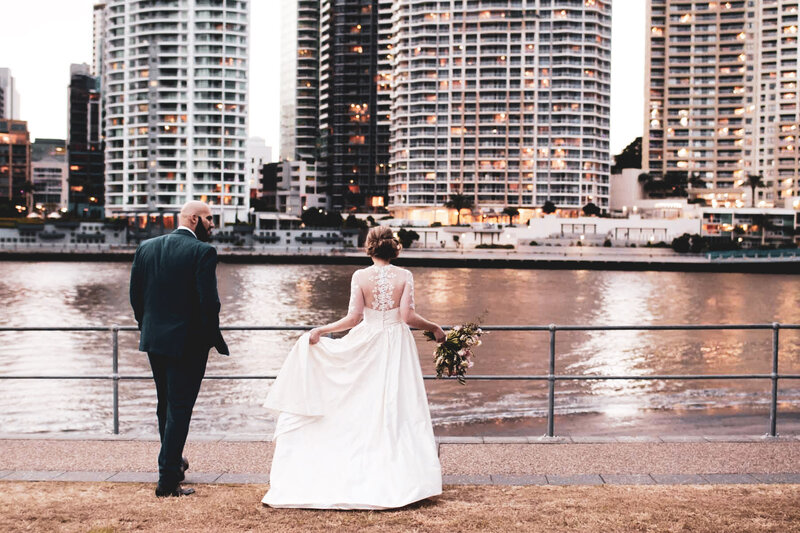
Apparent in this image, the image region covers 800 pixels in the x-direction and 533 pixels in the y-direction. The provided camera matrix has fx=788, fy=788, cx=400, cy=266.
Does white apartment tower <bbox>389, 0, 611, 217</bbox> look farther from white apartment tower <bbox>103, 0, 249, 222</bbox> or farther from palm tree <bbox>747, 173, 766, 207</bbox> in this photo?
palm tree <bbox>747, 173, 766, 207</bbox>

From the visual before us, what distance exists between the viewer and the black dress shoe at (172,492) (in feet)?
19.0

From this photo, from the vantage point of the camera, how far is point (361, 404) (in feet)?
19.8

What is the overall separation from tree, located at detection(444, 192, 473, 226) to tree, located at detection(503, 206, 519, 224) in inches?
257

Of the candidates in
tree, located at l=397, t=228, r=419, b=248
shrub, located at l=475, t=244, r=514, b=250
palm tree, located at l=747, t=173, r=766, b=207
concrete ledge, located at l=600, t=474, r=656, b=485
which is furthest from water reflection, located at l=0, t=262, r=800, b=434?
palm tree, located at l=747, t=173, r=766, b=207

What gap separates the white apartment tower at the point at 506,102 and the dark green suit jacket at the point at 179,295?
14074cm

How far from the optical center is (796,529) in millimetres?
4988

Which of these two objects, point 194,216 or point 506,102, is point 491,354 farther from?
point 506,102

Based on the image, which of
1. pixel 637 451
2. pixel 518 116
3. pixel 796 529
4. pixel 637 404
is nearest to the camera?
pixel 796 529

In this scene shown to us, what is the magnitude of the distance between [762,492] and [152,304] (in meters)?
4.77

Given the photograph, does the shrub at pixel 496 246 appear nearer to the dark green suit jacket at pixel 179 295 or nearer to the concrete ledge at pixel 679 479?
the concrete ledge at pixel 679 479

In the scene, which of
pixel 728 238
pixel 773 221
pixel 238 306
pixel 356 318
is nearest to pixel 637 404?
pixel 356 318

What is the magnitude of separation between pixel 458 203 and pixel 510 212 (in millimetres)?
9330

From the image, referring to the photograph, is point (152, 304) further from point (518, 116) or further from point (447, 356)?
point (518, 116)

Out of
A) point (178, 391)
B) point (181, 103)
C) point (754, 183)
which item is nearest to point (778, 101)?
point (754, 183)
